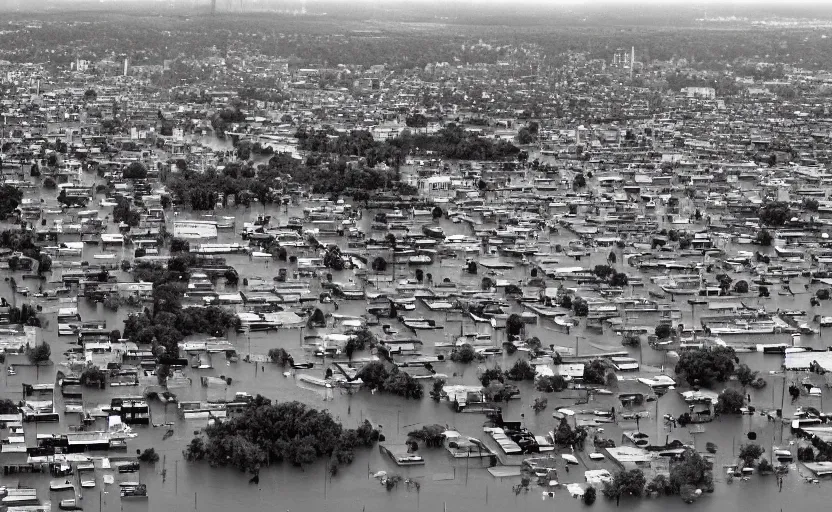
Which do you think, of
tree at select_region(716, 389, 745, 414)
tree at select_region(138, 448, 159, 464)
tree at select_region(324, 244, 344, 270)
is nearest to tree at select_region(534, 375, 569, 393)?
tree at select_region(716, 389, 745, 414)

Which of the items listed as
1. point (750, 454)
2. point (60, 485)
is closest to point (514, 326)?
point (750, 454)

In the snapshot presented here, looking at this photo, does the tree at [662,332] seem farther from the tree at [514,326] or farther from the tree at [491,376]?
the tree at [491,376]

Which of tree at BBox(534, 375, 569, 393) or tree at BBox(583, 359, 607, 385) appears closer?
tree at BBox(534, 375, 569, 393)

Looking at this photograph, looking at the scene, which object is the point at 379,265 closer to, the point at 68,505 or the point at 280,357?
the point at 280,357

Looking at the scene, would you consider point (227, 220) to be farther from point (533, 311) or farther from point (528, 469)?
point (528, 469)

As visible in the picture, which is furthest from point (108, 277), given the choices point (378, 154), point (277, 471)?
point (378, 154)

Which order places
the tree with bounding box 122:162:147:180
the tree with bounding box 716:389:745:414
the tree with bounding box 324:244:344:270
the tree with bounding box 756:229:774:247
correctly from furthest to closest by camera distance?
the tree with bounding box 122:162:147:180 < the tree with bounding box 756:229:774:247 < the tree with bounding box 324:244:344:270 < the tree with bounding box 716:389:745:414

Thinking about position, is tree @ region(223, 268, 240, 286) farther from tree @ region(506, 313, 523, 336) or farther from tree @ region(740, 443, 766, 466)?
tree @ region(740, 443, 766, 466)

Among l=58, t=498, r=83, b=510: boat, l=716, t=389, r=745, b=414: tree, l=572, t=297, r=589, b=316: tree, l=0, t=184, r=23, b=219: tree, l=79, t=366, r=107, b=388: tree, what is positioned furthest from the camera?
l=0, t=184, r=23, b=219: tree
